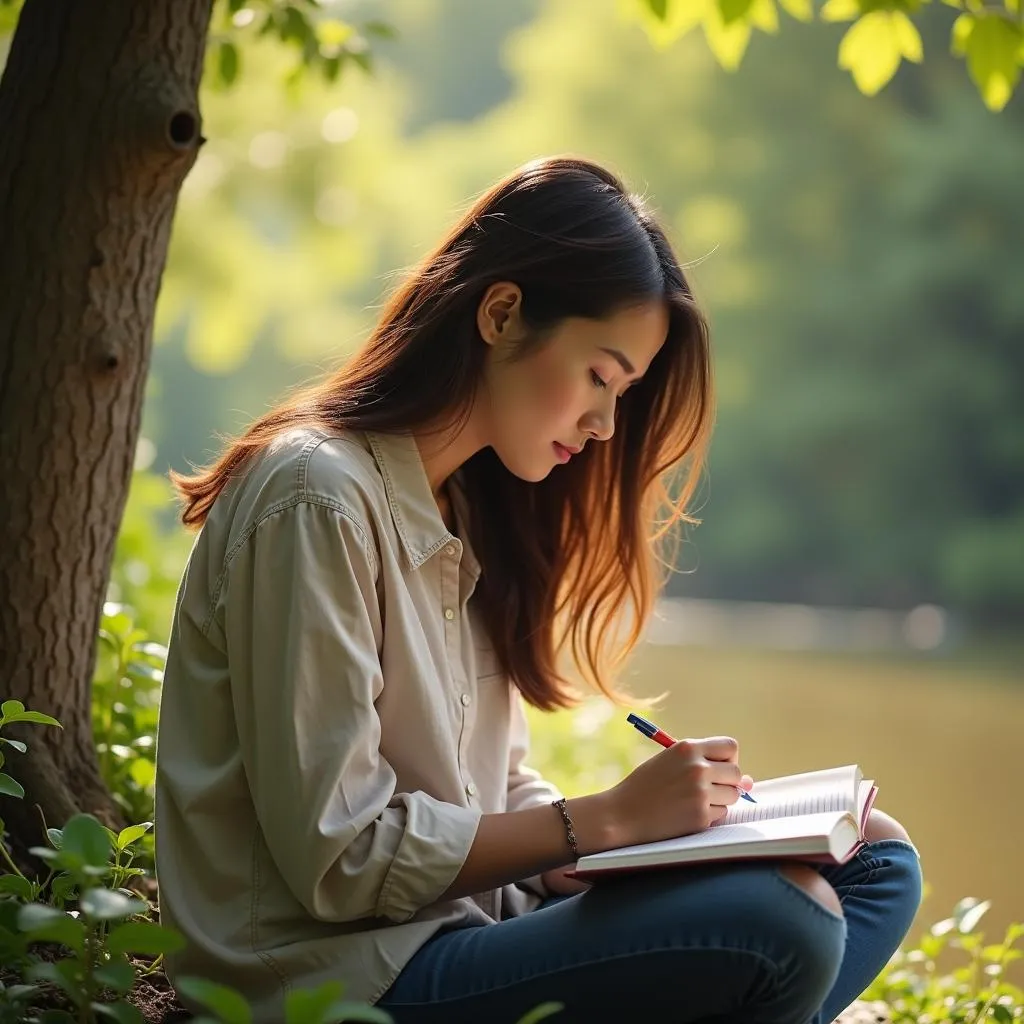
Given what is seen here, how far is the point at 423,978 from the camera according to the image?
59.2 inches

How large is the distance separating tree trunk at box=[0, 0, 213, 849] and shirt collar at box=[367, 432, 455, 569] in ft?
1.91

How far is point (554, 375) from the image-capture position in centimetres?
177

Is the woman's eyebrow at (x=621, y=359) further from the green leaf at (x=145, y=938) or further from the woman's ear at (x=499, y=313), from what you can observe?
the green leaf at (x=145, y=938)

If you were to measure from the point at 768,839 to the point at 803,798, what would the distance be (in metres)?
0.26

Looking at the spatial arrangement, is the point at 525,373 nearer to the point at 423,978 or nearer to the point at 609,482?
the point at 609,482

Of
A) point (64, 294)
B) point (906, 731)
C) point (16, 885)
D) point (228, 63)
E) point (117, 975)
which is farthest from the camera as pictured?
point (906, 731)

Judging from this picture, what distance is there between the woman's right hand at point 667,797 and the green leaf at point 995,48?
1107 millimetres

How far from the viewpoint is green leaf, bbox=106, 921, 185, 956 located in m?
1.27

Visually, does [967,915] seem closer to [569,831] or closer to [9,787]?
[569,831]

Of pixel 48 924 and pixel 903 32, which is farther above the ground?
pixel 903 32

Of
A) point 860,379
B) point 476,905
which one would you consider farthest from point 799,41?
point 476,905

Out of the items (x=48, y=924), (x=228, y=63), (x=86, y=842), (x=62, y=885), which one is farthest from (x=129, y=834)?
(x=228, y=63)

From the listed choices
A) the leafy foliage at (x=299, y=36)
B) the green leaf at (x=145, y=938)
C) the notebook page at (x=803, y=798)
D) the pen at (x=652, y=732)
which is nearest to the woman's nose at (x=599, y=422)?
the pen at (x=652, y=732)

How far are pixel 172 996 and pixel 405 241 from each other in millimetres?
20095
